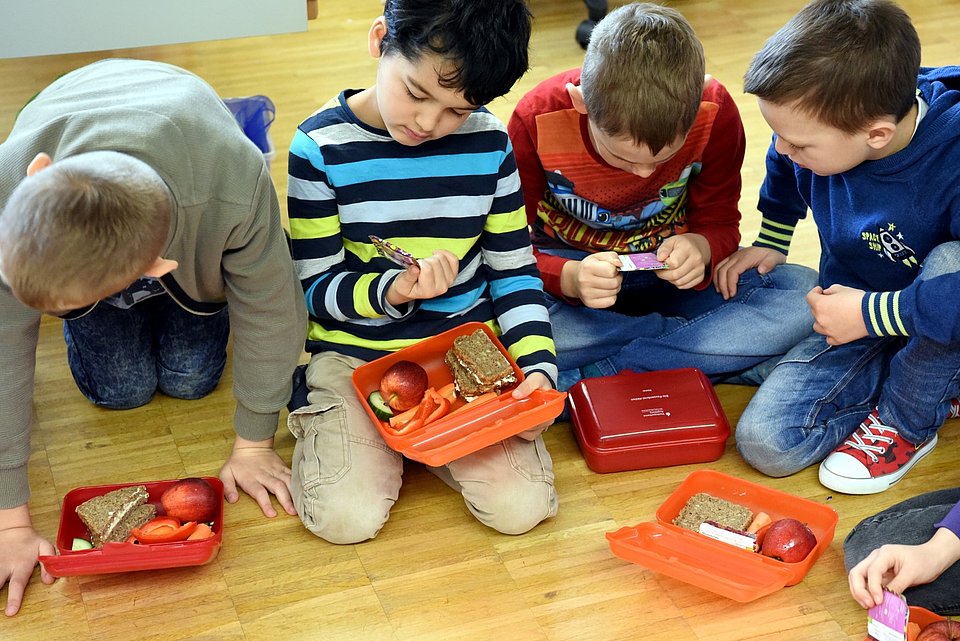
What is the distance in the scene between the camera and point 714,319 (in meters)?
1.69

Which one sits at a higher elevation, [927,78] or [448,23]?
[448,23]

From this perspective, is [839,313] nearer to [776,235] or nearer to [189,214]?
[776,235]

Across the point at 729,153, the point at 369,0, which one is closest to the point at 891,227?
the point at 729,153

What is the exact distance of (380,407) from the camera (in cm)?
143

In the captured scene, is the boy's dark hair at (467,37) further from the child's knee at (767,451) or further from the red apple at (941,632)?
the red apple at (941,632)

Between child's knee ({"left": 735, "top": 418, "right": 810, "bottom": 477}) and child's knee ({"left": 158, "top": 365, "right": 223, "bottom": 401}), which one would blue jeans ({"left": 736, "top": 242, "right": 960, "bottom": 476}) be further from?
child's knee ({"left": 158, "top": 365, "right": 223, "bottom": 401})

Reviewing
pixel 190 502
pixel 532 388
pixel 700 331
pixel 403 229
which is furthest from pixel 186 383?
pixel 700 331

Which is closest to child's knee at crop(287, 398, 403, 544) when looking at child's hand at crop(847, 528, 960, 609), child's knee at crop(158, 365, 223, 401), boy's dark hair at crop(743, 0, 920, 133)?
child's knee at crop(158, 365, 223, 401)

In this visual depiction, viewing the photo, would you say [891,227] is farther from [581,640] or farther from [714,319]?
[581,640]

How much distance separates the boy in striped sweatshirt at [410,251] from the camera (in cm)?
132

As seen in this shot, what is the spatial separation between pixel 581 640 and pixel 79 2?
1.20m

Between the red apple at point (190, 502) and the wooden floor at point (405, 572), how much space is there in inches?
2.6

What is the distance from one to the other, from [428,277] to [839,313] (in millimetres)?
556

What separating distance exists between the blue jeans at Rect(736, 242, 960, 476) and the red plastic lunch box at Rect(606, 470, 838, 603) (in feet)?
0.41
